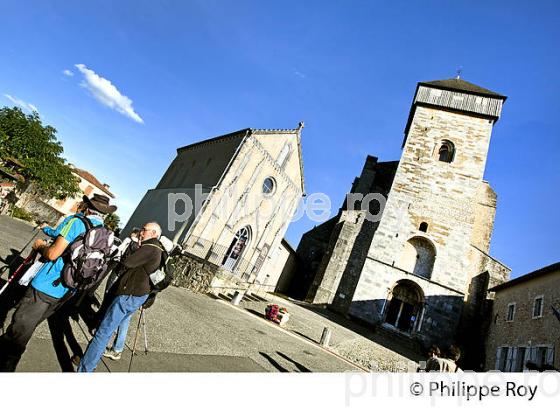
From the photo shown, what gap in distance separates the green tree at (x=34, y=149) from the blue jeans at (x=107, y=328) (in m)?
30.8

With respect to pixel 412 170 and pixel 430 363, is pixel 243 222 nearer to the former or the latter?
pixel 412 170

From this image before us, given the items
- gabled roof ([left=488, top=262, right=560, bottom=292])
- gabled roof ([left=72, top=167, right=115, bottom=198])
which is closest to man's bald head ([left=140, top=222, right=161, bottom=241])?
gabled roof ([left=488, top=262, right=560, bottom=292])

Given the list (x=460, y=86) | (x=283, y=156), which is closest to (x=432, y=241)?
(x=283, y=156)

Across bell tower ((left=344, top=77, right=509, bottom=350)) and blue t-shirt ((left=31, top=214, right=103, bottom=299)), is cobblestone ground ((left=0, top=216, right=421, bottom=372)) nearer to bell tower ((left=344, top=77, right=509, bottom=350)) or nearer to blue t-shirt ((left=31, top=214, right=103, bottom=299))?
blue t-shirt ((left=31, top=214, right=103, bottom=299))

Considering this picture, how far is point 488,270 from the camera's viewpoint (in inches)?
685

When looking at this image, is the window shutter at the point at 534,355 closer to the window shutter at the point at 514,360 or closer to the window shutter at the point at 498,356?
the window shutter at the point at 514,360

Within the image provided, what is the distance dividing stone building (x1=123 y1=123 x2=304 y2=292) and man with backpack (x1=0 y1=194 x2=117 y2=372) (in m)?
10.3

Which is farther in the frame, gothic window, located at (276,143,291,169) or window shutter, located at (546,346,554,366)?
gothic window, located at (276,143,291,169)

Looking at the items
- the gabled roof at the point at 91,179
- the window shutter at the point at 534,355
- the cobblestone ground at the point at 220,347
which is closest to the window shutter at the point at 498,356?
the window shutter at the point at 534,355

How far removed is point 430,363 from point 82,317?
6.37m

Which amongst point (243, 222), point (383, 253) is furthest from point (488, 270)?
point (243, 222)

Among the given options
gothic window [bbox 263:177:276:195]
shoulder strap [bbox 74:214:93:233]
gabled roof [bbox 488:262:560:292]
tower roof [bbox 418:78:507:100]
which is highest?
tower roof [bbox 418:78:507:100]

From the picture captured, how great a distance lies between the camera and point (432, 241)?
1666cm

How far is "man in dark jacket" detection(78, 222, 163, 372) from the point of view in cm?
301
